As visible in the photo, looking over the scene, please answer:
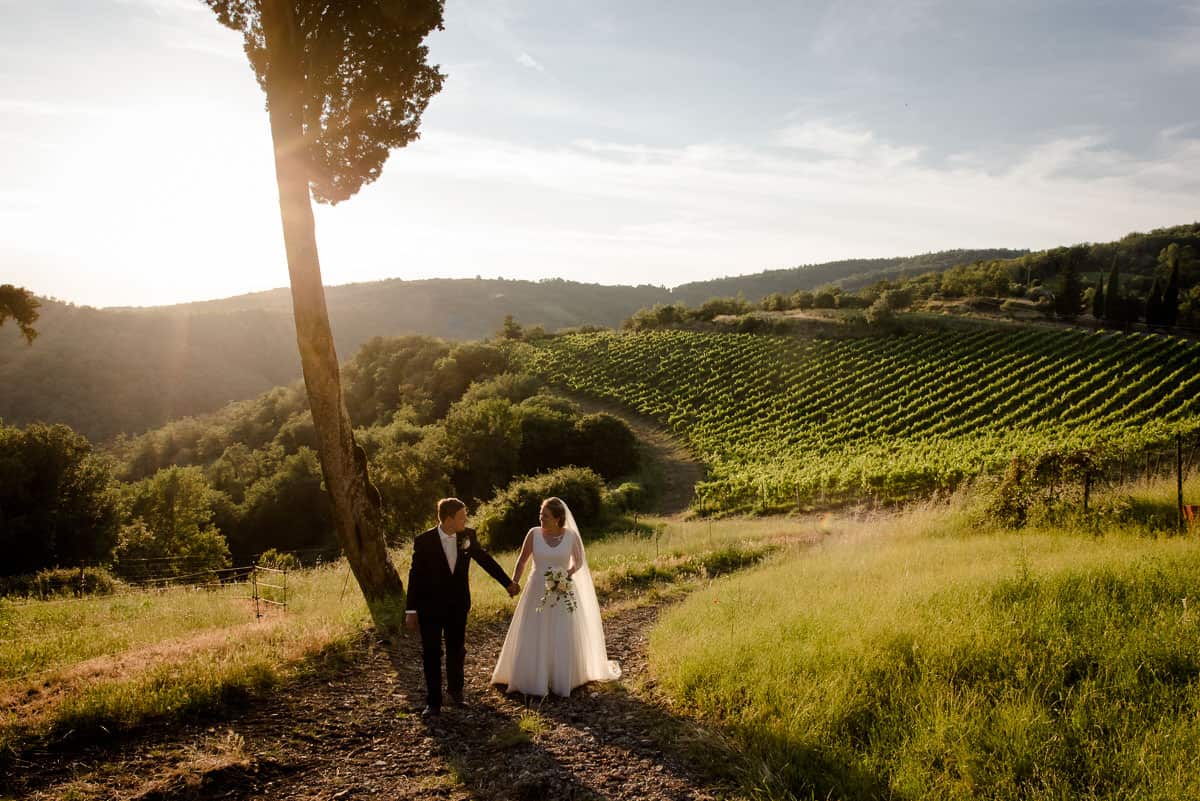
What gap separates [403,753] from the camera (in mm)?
5117

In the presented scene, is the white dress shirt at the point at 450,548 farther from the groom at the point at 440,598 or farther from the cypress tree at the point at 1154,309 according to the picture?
the cypress tree at the point at 1154,309

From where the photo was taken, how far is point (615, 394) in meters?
59.9

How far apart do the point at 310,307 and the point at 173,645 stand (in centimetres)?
436

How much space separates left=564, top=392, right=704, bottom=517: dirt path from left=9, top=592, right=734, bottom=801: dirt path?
29.4m

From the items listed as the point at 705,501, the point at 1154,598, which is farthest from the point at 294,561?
the point at 1154,598

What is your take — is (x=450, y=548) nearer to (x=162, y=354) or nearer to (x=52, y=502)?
(x=52, y=502)

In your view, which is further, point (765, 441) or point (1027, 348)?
point (1027, 348)

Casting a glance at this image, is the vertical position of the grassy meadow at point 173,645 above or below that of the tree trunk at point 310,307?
below

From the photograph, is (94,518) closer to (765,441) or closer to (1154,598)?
(1154,598)

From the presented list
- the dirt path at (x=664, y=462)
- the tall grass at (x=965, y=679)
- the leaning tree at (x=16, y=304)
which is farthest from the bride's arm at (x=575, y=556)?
the dirt path at (x=664, y=462)

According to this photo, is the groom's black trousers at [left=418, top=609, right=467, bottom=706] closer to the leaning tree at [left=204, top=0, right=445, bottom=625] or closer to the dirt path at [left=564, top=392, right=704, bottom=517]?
the leaning tree at [left=204, top=0, right=445, bottom=625]

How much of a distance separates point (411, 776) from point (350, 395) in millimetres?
74156

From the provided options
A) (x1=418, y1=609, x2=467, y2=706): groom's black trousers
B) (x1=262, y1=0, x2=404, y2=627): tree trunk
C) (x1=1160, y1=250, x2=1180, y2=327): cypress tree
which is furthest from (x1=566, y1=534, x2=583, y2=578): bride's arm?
(x1=1160, y1=250, x2=1180, y2=327): cypress tree

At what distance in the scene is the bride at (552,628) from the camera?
20.7ft
